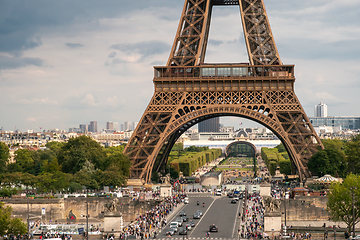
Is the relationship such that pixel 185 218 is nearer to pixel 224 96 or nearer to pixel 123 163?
pixel 123 163

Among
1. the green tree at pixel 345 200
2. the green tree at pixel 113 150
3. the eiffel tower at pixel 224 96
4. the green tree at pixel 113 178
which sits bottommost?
the green tree at pixel 345 200

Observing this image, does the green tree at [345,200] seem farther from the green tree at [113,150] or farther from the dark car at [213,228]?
the green tree at [113,150]

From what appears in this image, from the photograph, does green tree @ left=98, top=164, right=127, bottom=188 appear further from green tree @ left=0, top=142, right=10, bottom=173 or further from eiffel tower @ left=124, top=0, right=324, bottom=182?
green tree @ left=0, top=142, right=10, bottom=173

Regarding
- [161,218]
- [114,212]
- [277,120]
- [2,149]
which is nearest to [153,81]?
[277,120]

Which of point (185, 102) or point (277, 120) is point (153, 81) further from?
point (277, 120)

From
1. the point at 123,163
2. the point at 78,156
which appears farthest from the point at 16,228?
the point at 78,156

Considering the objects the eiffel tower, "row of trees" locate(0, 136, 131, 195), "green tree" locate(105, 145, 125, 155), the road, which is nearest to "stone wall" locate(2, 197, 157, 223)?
"row of trees" locate(0, 136, 131, 195)

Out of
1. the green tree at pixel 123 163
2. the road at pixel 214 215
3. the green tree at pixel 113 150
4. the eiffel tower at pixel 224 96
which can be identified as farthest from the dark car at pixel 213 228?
the green tree at pixel 113 150
